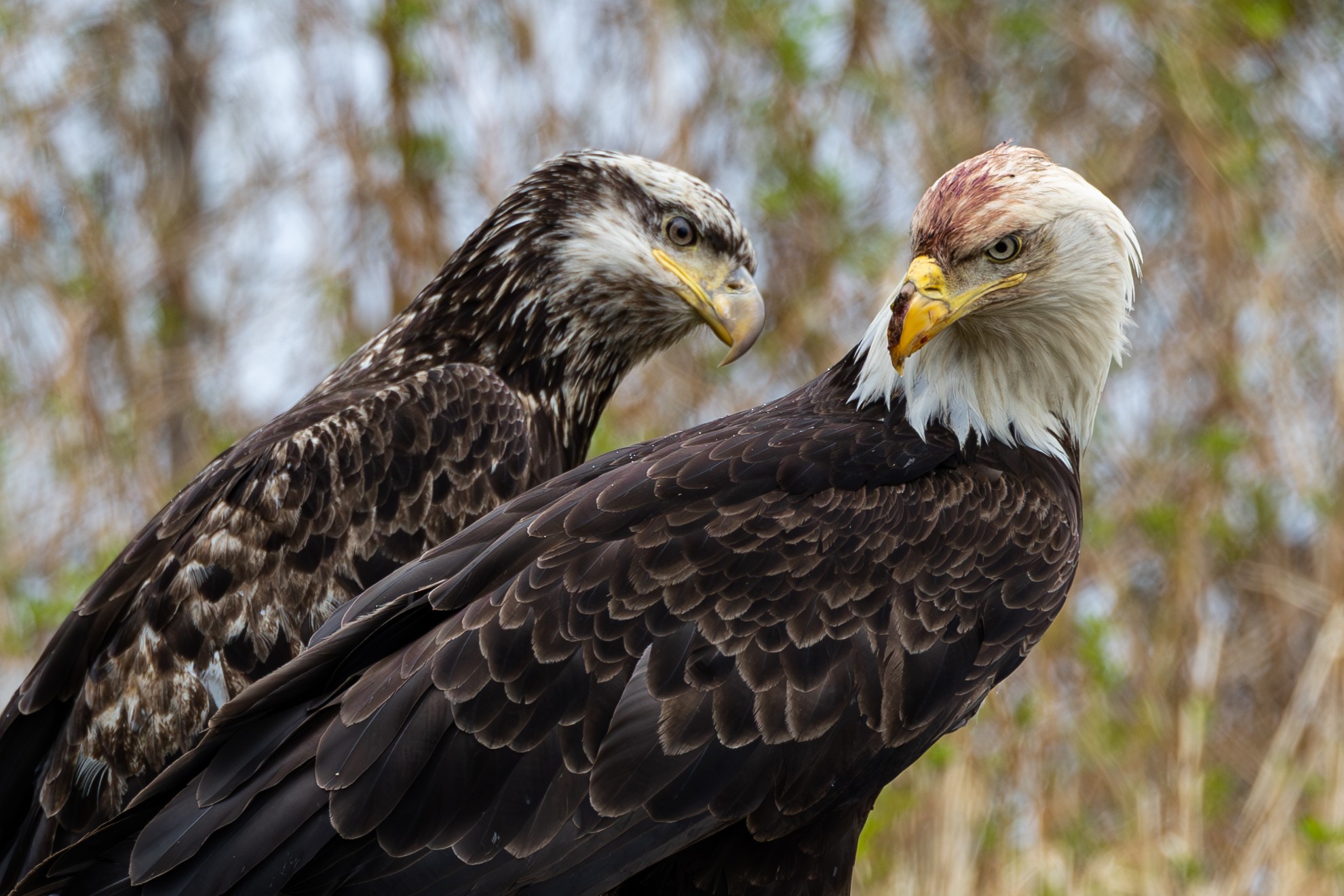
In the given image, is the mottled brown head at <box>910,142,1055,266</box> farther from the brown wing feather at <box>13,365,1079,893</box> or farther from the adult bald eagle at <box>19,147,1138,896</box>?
the brown wing feather at <box>13,365,1079,893</box>

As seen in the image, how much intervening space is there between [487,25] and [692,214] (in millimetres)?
3684

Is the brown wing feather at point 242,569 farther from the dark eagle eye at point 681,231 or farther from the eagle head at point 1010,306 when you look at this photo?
the eagle head at point 1010,306

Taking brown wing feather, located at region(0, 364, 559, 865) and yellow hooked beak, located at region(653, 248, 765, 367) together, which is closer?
brown wing feather, located at region(0, 364, 559, 865)

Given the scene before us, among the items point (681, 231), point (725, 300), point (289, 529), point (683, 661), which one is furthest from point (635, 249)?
point (683, 661)

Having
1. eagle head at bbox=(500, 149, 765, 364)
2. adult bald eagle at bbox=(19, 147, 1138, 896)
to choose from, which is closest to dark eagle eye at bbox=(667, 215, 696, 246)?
eagle head at bbox=(500, 149, 765, 364)

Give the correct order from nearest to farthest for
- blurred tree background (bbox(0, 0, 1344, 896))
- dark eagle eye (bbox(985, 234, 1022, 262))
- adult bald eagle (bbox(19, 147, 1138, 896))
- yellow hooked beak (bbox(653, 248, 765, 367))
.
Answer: adult bald eagle (bbox(19, 147, 1138, 896)), dark eagle eye (bbox(985, 234, 1022, 262)), yellow hooked beak (bbox(653, 248, 765, 367)), blurred tree background (bbox(0, 0, 1344, 896))

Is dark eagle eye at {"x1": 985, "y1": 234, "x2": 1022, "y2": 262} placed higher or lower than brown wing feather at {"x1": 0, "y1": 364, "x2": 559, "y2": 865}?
higher

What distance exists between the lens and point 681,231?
14.8 ft

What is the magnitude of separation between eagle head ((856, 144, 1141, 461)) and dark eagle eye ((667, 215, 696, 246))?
38.1 inches

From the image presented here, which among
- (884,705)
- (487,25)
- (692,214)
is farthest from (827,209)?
(884,705)

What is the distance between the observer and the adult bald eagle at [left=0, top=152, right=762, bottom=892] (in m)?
3.73

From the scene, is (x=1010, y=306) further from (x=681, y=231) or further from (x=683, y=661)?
(x=681, y=231)

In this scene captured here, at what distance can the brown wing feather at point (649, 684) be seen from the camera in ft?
9.92

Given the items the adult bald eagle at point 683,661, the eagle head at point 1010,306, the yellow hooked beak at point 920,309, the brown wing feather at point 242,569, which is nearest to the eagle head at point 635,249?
the brown wing feather at point 242,569
